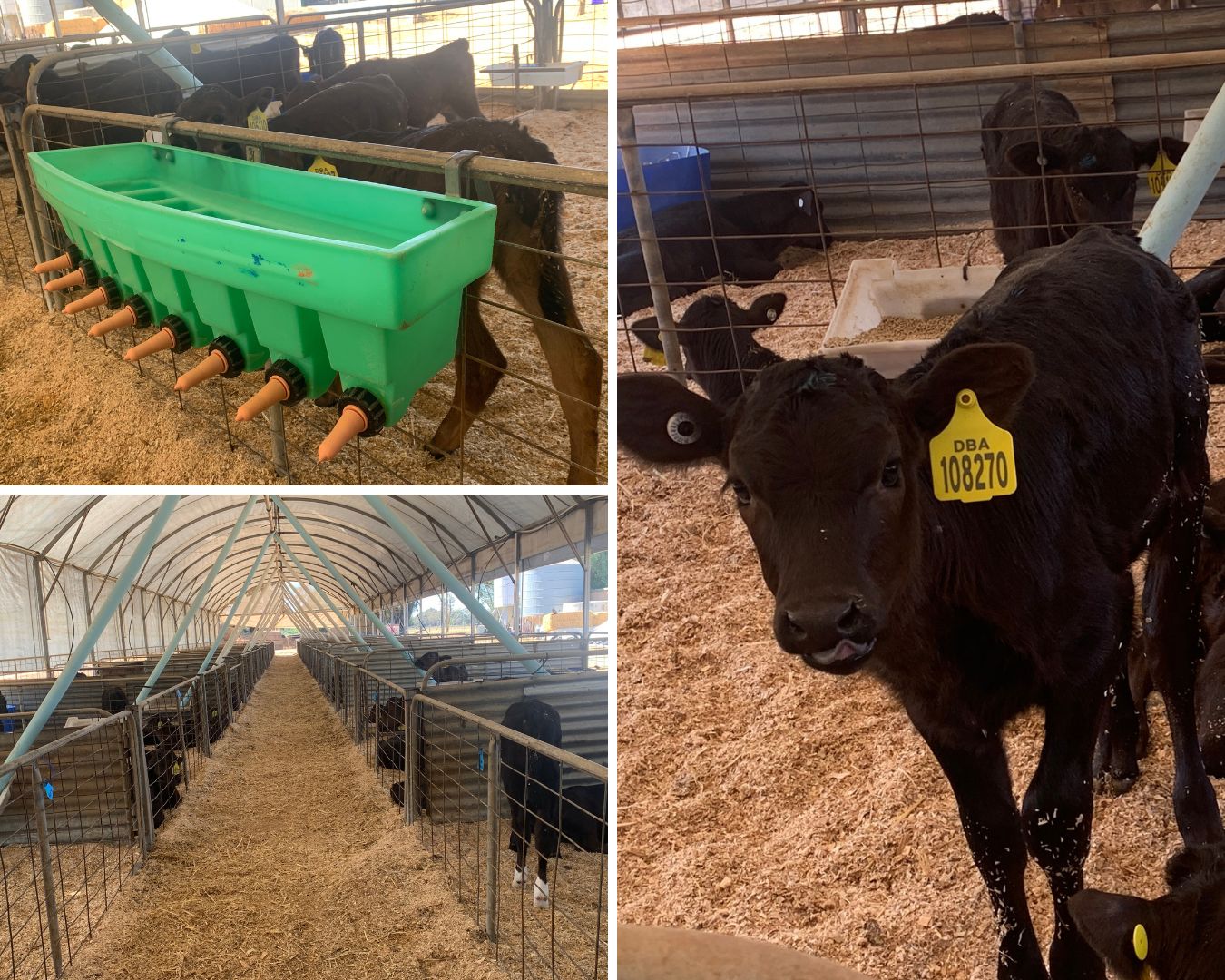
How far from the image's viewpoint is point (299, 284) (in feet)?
5.30

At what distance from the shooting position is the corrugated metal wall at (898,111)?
8484 mm

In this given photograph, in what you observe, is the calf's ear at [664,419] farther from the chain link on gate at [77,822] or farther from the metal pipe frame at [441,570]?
the chain link on gate at [77,822]

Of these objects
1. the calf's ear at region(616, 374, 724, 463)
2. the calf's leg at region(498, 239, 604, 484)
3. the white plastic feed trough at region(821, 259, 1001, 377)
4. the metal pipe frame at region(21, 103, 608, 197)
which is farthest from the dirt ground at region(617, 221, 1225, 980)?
the white plastic feed trough at region(821, 259, 1001, 377)

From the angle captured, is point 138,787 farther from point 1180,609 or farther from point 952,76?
point 952,76

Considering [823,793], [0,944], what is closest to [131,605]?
[0,944]

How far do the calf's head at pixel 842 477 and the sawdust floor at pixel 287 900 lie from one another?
91.5 inches

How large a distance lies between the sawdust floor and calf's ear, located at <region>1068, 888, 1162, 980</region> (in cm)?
230

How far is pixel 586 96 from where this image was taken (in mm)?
8812

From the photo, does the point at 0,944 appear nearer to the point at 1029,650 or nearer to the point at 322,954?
the point at 322,954

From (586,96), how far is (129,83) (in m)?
4.15

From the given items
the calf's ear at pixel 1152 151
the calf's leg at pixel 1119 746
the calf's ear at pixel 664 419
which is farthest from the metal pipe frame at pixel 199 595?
the calf's ear at pixel 1152 151

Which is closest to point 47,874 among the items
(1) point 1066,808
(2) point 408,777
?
(2) point 408,777

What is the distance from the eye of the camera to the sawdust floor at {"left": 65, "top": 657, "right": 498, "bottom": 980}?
3.40 metres

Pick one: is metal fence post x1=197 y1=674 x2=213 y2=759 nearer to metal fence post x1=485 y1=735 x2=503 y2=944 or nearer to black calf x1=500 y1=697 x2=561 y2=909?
black calf x1=500 y1=697 x2=561 y2=909
